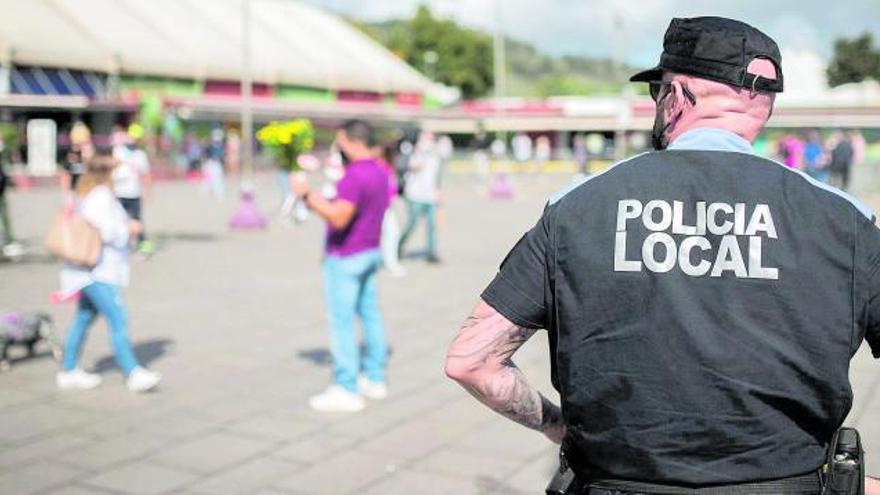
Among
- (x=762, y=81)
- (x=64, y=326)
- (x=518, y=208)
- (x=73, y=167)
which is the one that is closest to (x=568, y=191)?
(x=762, y=81)

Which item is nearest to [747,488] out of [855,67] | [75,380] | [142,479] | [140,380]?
[142,479]

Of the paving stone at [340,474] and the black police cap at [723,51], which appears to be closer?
the black police cap at [723,51]

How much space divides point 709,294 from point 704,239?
0.34 feet

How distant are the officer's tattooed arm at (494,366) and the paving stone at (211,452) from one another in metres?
3.15

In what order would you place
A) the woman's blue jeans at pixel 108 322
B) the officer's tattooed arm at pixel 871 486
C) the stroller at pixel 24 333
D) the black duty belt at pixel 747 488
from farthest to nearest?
the stroller at pixel 24 333 < the woman's blue jeans at pixel 108 322 < the officer's tattooed arm at pixel 871 486 < the black duty belt at pixel 747 488

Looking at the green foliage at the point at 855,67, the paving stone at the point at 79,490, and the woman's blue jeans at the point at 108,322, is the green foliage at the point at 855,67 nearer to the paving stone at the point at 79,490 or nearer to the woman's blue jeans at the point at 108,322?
the paving stone at the point at 79,490

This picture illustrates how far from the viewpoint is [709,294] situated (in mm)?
1809

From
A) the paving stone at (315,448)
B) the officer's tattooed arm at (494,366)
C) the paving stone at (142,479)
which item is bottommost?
the paving stone at (142,479)

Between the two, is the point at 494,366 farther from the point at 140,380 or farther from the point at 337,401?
the point at 140,380

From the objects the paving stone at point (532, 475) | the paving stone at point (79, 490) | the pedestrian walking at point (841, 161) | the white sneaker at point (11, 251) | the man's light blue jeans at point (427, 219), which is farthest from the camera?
the pedestrian walking at point (841, 161)

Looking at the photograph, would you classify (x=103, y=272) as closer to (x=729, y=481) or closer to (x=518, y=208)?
(x=729, y=481)

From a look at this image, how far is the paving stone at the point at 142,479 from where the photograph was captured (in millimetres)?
4609

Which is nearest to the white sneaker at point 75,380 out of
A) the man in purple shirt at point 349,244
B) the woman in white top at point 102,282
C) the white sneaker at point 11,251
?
the woman in white top at point 102,282

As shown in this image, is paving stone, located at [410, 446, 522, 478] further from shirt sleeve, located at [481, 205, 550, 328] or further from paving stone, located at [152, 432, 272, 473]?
Result: shirt sleeve, located at [481, 205, 550, 328]
